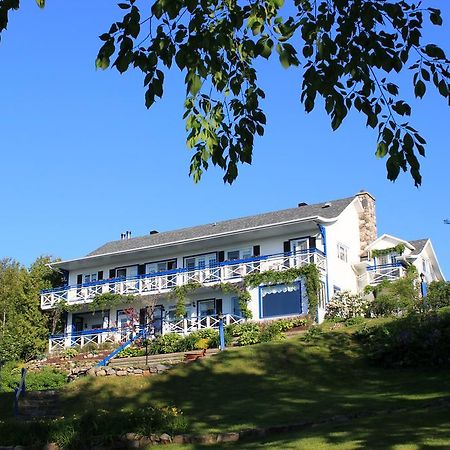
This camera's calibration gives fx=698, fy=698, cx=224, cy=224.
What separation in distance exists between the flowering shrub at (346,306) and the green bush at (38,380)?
12187 millimetres

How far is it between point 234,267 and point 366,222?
8807 millimetres

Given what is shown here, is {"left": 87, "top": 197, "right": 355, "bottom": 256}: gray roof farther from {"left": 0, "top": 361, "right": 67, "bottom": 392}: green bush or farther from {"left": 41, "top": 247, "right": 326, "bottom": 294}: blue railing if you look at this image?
{"left": 0, "top": 361, "right": 67, "bottom": 392}: green bush

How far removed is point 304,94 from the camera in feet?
17.5

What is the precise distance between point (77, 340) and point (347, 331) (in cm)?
1815

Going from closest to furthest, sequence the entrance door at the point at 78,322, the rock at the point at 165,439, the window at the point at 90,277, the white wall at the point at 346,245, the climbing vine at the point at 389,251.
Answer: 1. the rock at the point at 165,439
2. the white wall at the point at 346,245
3. the climbing vine at the point at 389,251
4. the entrance door at the point at 78,322
5. the window at the point at 90,277

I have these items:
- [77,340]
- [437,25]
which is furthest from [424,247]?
[437,25]

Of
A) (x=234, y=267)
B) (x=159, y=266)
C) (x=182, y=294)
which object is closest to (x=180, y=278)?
(x=182, y=294)

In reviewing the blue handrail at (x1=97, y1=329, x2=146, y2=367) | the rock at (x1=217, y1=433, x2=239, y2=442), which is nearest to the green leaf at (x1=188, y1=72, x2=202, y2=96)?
the rock at (x1=217, y1=433, x2=239, y2=442)

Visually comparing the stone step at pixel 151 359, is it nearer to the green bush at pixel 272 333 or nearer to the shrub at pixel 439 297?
the green bush at pixel 272 333

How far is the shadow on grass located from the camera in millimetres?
13477

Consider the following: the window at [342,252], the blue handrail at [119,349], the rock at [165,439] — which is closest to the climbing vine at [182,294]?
the blue handrail at [119,349]

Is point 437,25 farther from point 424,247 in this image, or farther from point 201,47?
point 424,247

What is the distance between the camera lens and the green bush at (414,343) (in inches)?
749

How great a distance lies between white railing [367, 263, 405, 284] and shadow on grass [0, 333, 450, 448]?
11.5m
